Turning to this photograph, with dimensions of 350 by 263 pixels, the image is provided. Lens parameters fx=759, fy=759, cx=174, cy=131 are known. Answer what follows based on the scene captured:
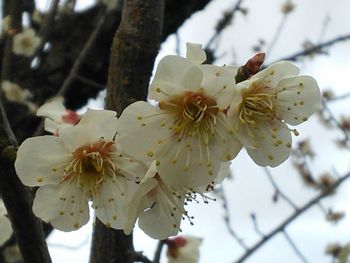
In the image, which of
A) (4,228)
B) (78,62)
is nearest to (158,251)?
(4,228)

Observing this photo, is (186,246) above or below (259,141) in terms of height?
below

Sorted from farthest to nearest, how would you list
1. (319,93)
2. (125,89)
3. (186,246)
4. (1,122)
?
(186,246), (125,89), (319,93), (1,122)

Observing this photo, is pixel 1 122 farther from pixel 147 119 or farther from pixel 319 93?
pixel 319 93

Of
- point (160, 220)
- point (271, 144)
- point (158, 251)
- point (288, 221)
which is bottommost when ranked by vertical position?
point (288, 221)

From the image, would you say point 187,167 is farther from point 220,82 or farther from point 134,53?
point 134,53

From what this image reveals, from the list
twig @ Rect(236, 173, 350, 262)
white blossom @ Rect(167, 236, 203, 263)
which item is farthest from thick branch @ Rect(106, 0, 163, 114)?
twig @ Rect(236, 173, 350, 262)

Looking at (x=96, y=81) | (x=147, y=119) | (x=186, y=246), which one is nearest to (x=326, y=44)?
(x=96, y=81)

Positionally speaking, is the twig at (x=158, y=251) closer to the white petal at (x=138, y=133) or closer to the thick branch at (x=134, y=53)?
the thick branch at (x=134, y=53)

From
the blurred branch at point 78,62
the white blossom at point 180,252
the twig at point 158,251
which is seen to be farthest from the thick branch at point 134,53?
the blurred branch at point 78,62
